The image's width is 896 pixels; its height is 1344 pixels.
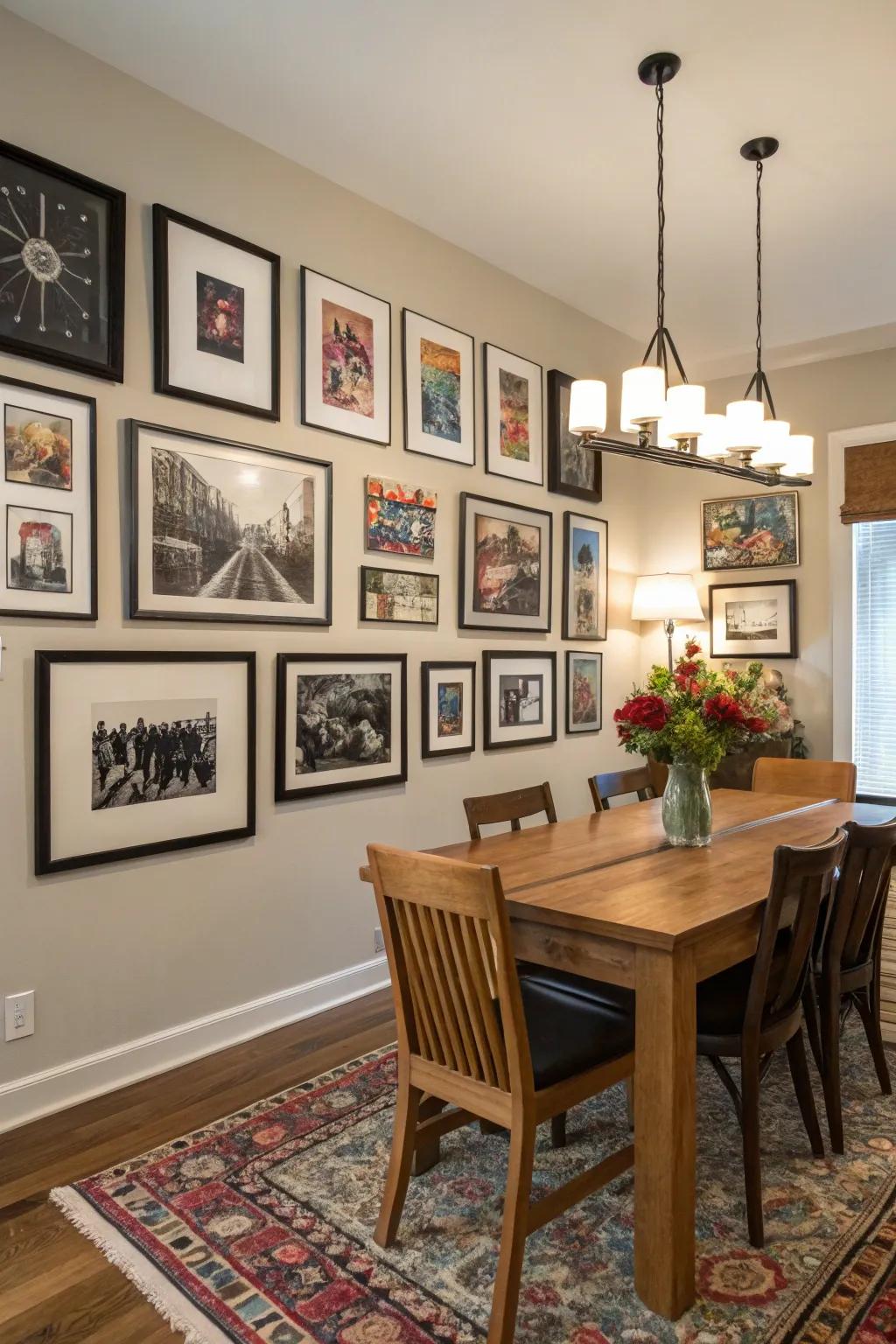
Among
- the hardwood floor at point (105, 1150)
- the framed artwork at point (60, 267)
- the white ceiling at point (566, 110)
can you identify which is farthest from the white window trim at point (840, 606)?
the framed artwork at point (60, 267)

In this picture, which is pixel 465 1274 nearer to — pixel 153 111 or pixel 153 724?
pixel 153 724

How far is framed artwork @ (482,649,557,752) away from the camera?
14.0ft

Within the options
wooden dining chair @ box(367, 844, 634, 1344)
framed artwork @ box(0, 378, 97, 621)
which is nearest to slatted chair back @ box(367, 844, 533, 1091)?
wooden dining chair @ box(367, 844, 634, 1344)

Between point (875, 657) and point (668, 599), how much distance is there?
1175 millimetres

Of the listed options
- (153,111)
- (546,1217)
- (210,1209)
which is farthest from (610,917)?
(153,111)

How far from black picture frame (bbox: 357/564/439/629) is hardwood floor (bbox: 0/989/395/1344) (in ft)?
4.90

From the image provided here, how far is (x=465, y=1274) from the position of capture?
190 centimetres

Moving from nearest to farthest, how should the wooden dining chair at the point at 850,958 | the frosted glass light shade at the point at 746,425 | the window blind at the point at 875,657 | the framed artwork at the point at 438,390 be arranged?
the wooden dining chair at the point at 850,958 → the frosted glass light shade at the point at 746,425 → the framed artwork at the point at 438,390 → the window blind at the point at 875,657

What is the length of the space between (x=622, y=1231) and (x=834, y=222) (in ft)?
12.4

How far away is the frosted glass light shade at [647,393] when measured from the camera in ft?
8.89

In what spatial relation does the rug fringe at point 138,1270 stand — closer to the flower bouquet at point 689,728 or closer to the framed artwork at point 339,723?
the framed artwork at point 339,723

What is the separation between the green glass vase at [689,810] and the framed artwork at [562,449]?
91.0 inches

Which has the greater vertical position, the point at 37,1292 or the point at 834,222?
the point at 834,222

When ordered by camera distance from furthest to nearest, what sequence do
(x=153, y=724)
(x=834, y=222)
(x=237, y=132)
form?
1. (x=834, y=222)
2. (x=237, y=132)
3. (x=153, y=724)
